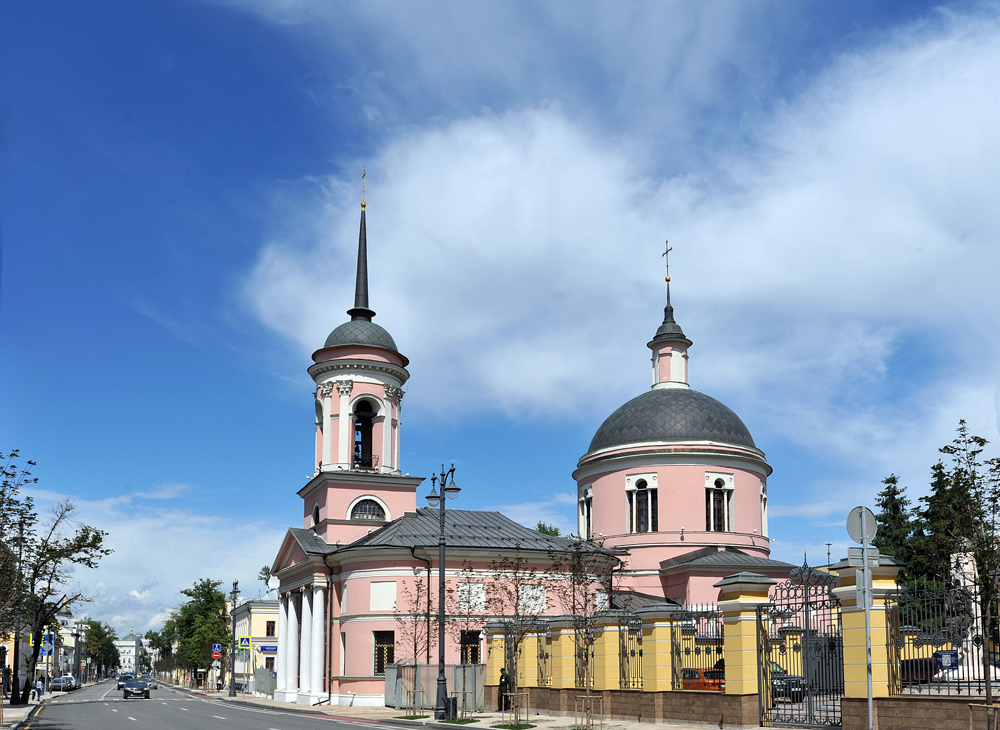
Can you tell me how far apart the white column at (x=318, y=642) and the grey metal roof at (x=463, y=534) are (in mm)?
2742

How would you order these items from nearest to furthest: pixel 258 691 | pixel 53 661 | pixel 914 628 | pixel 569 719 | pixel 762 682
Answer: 1. pixel 914 628
2. pixel 762 682
3. pixel 569 719
4. pixel 258 691
5. pixel 53 661

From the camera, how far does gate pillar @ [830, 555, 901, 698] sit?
1742 cm

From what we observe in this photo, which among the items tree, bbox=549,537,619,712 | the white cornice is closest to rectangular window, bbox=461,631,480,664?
tree, bbox=549,537,619,712

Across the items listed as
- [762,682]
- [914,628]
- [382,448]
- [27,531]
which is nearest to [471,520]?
[382,448]

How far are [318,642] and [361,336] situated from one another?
1367 cm

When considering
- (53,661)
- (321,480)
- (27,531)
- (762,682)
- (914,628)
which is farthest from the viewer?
(53,661)

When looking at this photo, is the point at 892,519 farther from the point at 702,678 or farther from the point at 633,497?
the point at 702,678

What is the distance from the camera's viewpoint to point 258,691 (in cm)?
5400

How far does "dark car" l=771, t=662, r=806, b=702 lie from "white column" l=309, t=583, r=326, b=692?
24934 millimetres

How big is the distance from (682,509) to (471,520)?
988 cm

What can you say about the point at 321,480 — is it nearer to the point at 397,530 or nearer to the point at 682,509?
the point at 397,530

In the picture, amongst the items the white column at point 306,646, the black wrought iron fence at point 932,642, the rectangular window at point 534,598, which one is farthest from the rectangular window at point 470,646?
the black wrought iron fence at point 932,642

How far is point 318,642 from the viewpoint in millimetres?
41781

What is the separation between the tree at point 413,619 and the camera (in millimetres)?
38938
